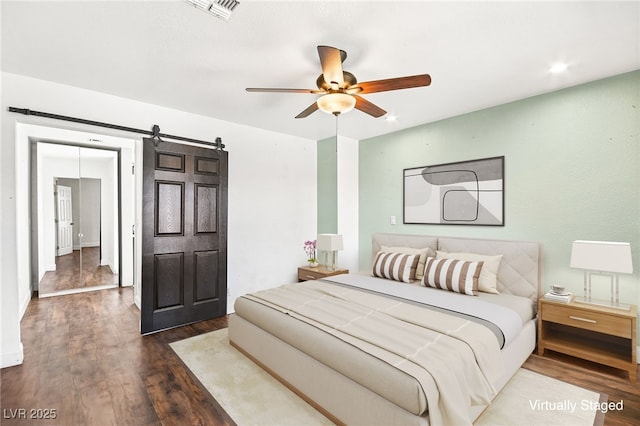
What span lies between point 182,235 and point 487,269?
3.51m

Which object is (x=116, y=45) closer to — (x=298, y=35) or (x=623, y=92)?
(x=298, y=35)

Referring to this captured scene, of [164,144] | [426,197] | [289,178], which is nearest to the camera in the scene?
[164,144]

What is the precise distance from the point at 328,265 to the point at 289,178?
5.07 ft

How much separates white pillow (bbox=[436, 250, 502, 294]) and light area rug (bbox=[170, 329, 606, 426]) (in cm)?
78

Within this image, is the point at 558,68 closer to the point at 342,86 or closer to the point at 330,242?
the point at 342,86

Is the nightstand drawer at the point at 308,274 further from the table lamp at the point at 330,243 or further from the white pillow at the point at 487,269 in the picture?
the white pillow at the point at 487,269

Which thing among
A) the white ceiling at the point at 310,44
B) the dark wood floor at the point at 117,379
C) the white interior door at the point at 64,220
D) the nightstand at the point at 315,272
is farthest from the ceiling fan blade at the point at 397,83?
A: the white interior door at the point at 64,220

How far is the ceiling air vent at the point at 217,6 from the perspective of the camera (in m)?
1.76

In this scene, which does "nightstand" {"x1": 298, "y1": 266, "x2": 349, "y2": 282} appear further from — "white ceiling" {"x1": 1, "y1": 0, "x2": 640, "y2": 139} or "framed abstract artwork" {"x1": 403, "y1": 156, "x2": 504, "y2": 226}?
"white ceiling" {"x1": 1, "y1": 0, "x2": 640, "y2": 139}

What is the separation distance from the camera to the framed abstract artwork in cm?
338

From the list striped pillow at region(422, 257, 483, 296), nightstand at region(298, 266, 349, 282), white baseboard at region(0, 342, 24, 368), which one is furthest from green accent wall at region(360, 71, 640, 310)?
white baseboard at region(0, 342, 24, 368)

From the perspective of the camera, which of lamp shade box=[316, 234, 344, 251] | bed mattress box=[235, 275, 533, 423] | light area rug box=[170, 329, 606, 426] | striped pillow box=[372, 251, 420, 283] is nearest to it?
bed mattress box=[235, 275, 533, 423]

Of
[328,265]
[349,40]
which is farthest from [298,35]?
[328,265]

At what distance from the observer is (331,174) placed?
15.8ft
